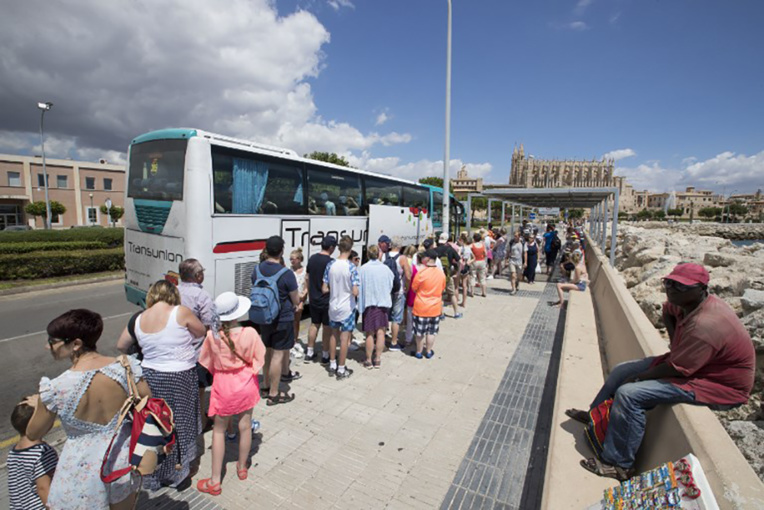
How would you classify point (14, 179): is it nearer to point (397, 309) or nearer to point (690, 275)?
point (397, 309)

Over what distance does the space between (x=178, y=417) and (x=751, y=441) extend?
4.82m

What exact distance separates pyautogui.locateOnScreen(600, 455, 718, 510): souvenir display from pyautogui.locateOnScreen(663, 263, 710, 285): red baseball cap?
129cm

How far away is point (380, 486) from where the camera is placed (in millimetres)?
3391

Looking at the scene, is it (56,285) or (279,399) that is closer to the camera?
(279,399)

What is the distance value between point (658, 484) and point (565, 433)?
5.16 feet

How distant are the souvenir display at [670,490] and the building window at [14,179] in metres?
54.0

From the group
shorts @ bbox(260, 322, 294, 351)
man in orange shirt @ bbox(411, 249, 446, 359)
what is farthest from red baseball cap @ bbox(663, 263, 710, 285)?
shorts @ bbox(260, 322, 294, 351)

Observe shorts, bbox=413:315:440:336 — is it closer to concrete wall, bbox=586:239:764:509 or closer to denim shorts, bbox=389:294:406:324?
denim shorts, bbox=389:294:406:324

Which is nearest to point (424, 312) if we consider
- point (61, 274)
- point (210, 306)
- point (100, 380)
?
point (210, 306)

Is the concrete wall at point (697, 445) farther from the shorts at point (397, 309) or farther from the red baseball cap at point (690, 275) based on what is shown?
the shorts at point (397, 309)

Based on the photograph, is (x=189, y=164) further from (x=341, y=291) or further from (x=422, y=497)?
(x=422, y=497)

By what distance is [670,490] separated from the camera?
202 centimetres

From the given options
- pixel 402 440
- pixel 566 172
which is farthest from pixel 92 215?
pixel 566 172

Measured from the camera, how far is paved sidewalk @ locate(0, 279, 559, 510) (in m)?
Answer: 3.27
